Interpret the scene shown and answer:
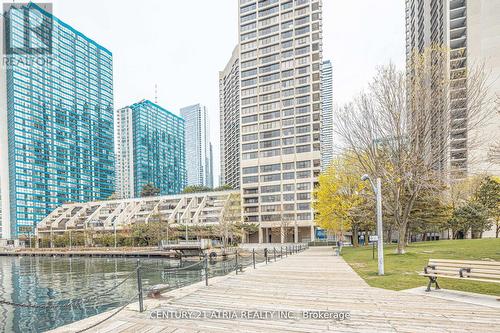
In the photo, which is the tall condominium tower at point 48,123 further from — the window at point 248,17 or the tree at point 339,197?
the tree at point 339,197

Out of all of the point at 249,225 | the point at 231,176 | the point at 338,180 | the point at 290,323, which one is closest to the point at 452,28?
the point at 338,180

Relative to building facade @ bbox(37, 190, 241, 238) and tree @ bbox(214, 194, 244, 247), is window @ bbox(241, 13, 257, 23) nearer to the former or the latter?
building facade @ bbox(37, 190, 241, 238)

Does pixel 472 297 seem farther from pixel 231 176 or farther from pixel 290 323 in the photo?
pixel 231 176

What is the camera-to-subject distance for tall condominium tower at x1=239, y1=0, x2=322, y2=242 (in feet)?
247

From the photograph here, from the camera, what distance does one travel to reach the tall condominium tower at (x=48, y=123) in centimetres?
11794

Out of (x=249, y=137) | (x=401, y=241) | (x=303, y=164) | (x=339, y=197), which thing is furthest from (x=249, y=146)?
(x=401, y=241)

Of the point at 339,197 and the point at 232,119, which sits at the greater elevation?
the point at 232,119

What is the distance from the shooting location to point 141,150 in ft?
584

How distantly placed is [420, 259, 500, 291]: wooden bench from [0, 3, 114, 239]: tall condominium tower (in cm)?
13105

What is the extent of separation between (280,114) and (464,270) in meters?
72.6

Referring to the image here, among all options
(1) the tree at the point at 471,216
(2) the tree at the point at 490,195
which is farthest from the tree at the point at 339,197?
(2) the tree at the point at 490,195

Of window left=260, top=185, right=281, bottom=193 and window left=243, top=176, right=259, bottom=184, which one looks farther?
window left=243, top=176, right=259, bottom=184

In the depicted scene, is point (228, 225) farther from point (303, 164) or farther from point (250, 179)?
point (303, 164)

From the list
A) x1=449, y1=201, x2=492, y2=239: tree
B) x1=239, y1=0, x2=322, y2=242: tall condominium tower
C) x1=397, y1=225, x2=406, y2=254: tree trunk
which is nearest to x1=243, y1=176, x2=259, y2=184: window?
x1=239, y1=0, x2=322, y2=242: tall condominium tower
